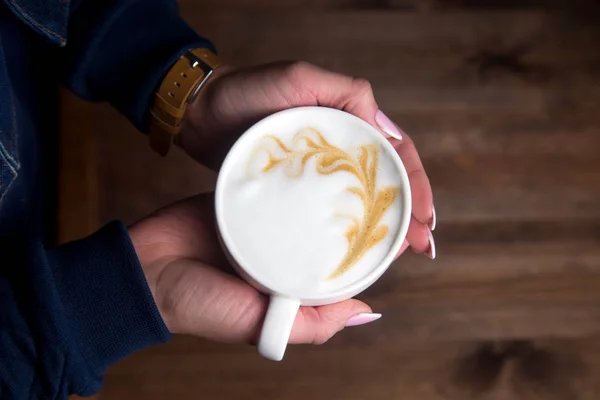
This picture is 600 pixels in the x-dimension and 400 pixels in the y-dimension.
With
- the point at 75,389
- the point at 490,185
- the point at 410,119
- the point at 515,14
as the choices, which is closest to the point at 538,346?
the point at 490,185

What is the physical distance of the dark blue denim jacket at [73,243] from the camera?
51 centimetres

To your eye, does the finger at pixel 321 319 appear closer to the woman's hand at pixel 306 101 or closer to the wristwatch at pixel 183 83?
the woman's hand at pixel 306 101

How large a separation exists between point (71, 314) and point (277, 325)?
0.19 m

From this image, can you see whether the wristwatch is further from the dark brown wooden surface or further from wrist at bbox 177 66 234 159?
the dark brown wooden surface

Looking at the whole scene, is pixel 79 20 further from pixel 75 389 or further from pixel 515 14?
pixel 515 14

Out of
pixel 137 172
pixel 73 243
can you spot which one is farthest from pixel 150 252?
pixel 137 172

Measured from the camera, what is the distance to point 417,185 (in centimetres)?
58

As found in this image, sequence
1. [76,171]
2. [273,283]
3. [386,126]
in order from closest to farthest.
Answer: [273,283], [386,126], [76,171]

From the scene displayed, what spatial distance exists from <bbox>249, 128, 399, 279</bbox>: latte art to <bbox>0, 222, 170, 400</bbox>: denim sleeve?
16 cm

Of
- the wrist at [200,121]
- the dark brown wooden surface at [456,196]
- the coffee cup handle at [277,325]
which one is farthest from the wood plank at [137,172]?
the coffee cup handle at [277,325]

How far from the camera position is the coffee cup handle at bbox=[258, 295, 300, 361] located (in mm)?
479

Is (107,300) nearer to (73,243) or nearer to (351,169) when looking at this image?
(73,243)

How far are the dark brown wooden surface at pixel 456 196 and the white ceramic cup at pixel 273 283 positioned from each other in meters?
0.34

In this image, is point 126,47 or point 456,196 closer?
point 126,47
